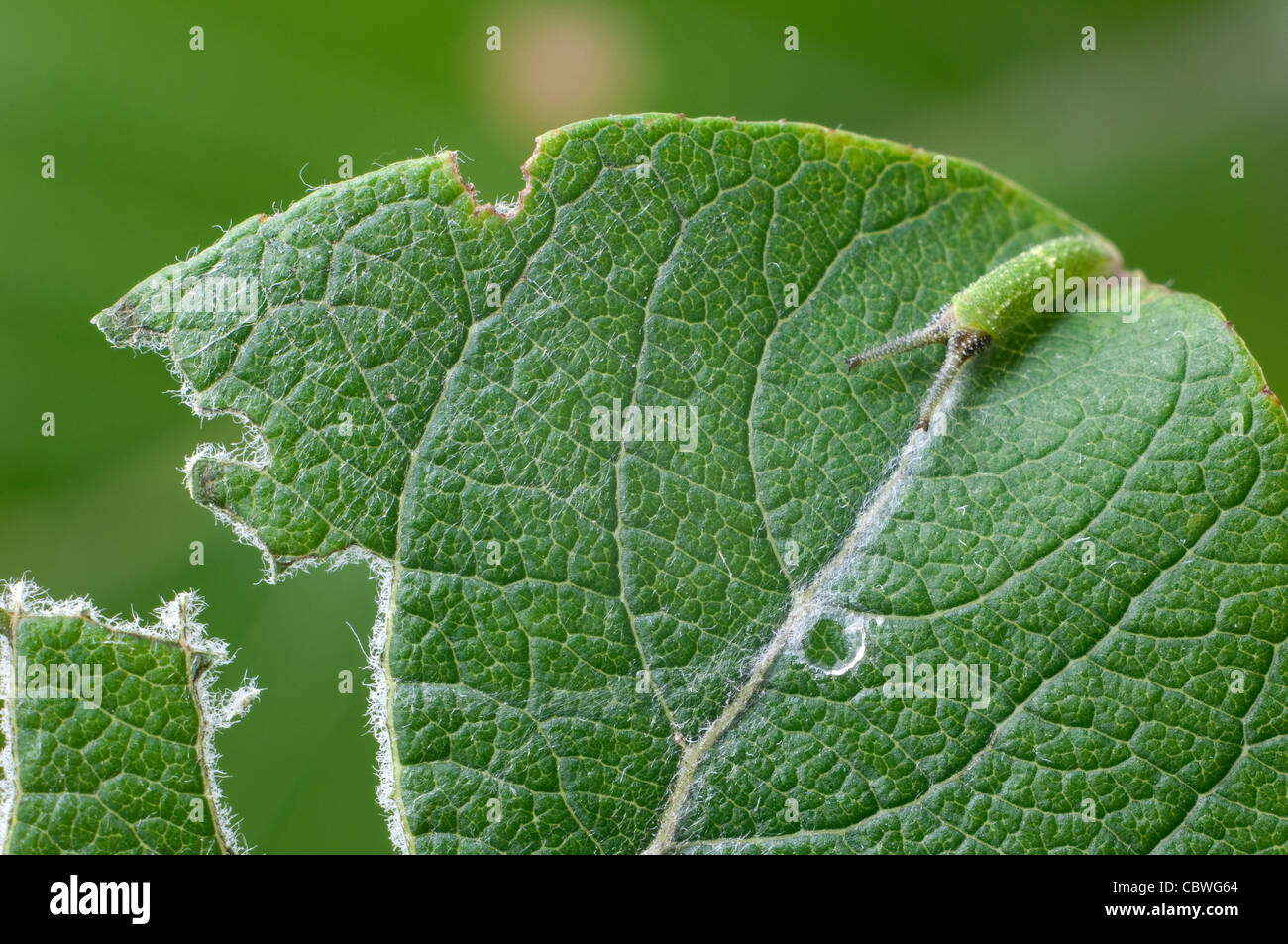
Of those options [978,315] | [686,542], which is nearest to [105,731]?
[686,542]

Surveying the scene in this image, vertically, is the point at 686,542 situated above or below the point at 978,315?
below

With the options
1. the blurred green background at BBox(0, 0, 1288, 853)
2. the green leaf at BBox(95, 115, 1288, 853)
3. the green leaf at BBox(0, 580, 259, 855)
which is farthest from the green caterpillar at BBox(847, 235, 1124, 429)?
the blurred green background at BBox(0, 0, 1288, 853)

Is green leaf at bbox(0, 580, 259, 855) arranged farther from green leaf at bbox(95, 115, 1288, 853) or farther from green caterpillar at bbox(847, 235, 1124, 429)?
green caterpillar at bbox(847, 235, 1124, 429)

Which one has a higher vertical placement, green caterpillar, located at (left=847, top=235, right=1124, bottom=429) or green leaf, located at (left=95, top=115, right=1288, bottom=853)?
green caterpillar, located at (left=847, top=235, right=1124, bottom=429)

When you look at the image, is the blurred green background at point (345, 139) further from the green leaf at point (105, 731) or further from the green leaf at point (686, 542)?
the green leaf at point (686, 542)

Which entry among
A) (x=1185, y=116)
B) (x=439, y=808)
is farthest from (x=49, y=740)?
(x=1185, y=116)

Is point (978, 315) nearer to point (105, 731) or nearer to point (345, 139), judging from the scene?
point (105, 731)

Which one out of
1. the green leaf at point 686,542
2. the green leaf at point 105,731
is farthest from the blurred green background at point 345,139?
the green leaf at point 686,542
